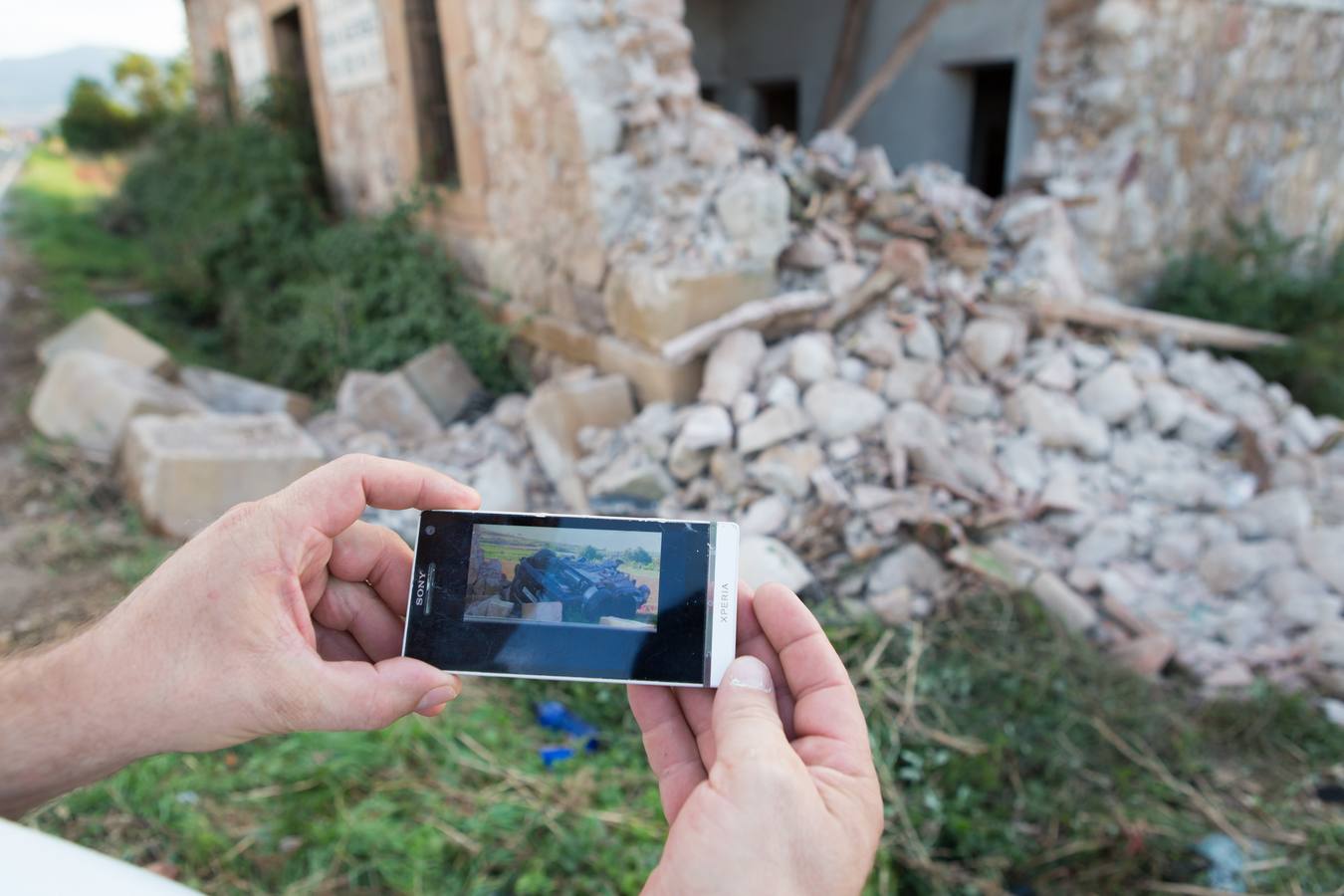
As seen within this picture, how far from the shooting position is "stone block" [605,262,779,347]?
3848 mm

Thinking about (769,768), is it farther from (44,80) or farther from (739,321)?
(44,80)

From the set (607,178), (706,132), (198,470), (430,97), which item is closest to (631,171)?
(607,178)

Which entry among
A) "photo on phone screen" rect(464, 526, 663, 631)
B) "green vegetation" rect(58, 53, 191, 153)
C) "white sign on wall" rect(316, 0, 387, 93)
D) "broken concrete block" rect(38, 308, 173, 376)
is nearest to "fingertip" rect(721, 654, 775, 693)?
"photo on phone screen" rect(464, 526, 663, 631)

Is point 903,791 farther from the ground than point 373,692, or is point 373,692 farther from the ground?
point 373,692

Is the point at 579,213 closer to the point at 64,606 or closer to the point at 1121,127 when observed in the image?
the point at 64,606

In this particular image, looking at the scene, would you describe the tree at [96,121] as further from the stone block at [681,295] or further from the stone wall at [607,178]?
the stone block at [681,295]

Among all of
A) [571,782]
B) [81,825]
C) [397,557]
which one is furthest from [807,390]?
[81,825]

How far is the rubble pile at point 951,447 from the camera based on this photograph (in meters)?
3.23

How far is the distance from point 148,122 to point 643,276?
1579 cm

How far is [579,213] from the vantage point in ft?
14.0

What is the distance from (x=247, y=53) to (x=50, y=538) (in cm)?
662

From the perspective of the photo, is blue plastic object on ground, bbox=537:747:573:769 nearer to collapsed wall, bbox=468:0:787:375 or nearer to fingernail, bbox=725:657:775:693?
fingernail, bbox=725:657:775:693

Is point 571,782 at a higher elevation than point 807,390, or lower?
lower

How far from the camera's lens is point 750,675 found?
3.98 ft
